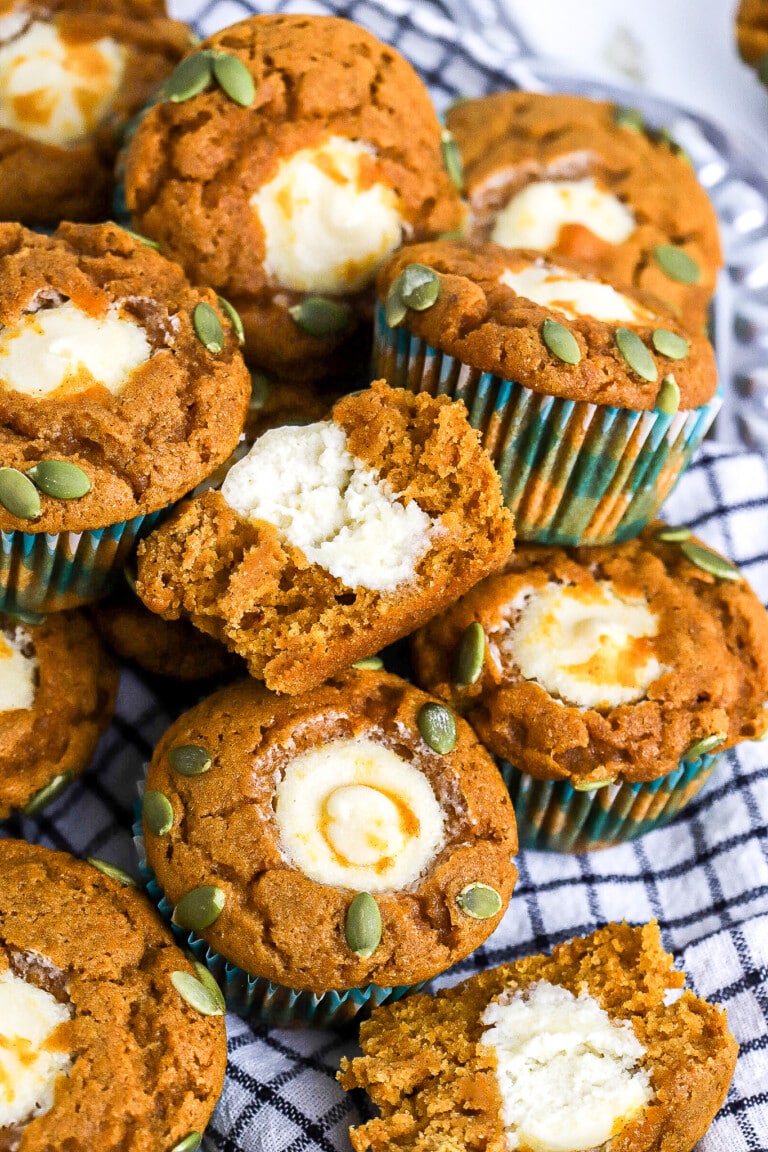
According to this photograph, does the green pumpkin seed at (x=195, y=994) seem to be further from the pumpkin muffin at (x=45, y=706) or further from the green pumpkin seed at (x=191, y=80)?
the green pumpkin seed at (x=191, y=80)

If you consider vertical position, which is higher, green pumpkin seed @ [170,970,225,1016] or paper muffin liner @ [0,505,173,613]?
paper muffin liner @ [0,505,173,613]

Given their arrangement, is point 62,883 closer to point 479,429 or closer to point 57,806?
point 57,806

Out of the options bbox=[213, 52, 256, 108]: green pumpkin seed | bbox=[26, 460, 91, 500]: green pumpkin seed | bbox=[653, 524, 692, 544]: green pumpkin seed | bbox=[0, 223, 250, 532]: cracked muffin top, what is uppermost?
bbox=[213, 52, 256, 108]: green pumpkin seed

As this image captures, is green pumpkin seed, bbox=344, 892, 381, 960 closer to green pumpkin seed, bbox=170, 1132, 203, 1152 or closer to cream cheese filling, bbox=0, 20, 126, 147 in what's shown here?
green pumpkin seed, bbox=170, 1132, 203, 1152

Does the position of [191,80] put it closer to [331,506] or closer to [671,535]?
[331,506]

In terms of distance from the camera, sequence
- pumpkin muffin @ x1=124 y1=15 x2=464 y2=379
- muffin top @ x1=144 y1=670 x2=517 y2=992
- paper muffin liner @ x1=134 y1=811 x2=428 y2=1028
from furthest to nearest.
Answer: pumpkin muffin @ x1=124 y1=15 x2=464 y2=379 < paper muffin liner @ x1=134 y1=811 x2=428 y2=1028 < muffin top @ x1=144 y1=670 x2=517 y2=992

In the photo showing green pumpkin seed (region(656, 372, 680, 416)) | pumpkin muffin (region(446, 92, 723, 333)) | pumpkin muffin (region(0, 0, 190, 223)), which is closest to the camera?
green pumpkin seed (region(656, 372, 680, 416))

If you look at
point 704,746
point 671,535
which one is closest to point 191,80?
point 671,535

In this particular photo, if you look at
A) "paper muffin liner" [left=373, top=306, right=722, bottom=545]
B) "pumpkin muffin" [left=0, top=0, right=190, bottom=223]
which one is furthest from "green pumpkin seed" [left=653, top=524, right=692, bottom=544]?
"pumpkin muffin" [left=0, top=0, right=190, bottom=223]
